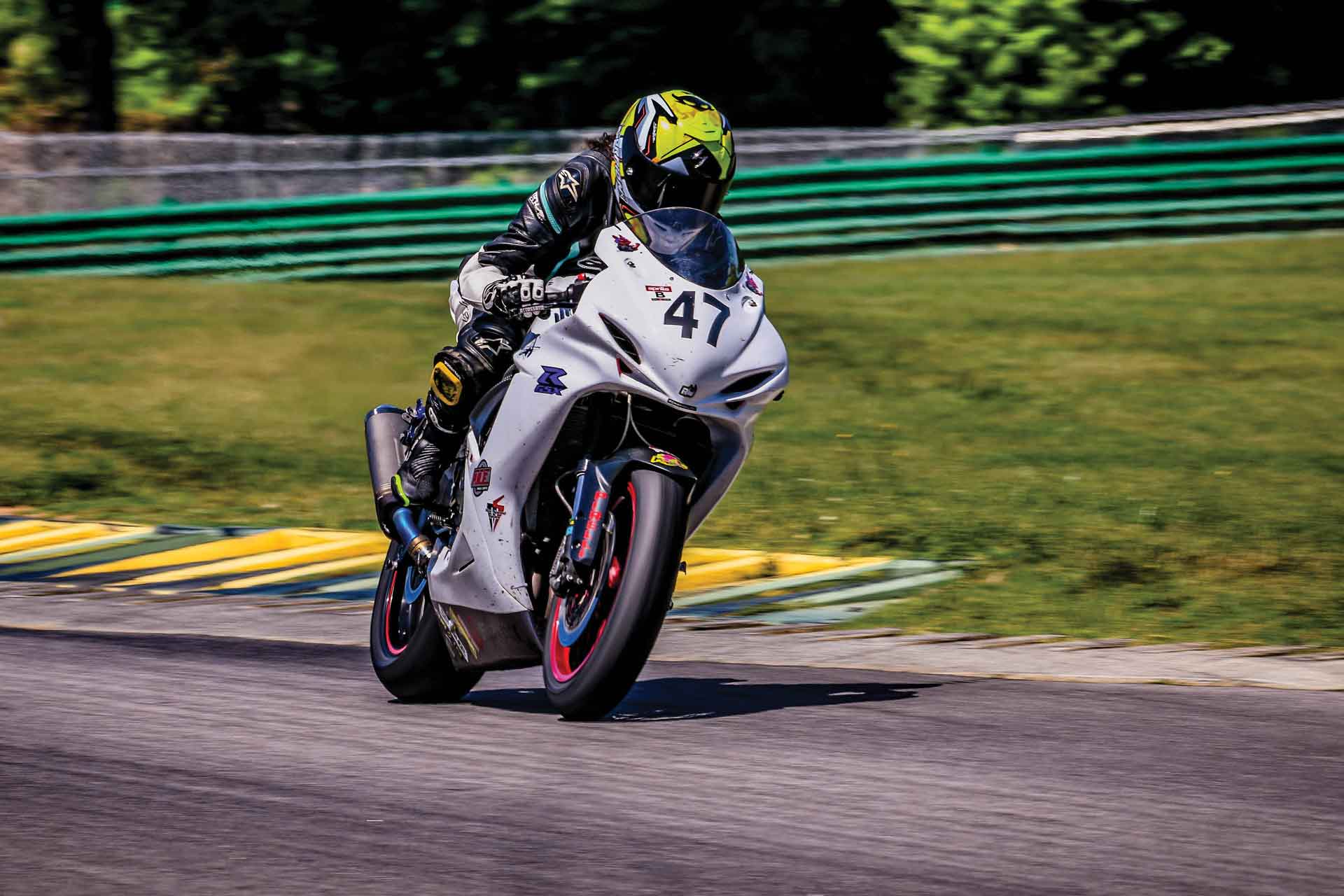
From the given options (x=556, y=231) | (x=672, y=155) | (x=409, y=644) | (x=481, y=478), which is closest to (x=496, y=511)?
(x=481, y=478)

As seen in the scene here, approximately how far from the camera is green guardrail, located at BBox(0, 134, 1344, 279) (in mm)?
21250

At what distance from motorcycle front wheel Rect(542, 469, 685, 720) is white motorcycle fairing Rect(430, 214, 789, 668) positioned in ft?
0.67

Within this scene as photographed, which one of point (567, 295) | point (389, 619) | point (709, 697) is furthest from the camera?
point (389, 619)

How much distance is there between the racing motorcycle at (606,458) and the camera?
18.2 feet

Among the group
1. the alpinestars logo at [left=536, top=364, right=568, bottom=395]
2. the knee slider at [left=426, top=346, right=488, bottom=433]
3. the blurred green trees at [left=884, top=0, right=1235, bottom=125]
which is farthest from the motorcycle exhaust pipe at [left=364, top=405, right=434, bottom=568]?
the blurred green trees at [left=884, top=0, right=1235, bottom=125]

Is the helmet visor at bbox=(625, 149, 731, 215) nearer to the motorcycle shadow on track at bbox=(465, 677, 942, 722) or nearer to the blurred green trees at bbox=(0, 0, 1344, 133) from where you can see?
the motorcycle shadow on track at bbox=(465, 677, 942, 722)

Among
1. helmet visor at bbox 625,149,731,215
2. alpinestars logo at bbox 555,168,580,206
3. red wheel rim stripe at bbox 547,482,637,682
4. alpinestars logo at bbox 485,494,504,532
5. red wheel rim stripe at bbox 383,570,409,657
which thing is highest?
helmet visor at bbox 625,149,731,215

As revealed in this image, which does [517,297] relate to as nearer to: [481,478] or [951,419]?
[481,478]

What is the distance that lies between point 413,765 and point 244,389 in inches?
421

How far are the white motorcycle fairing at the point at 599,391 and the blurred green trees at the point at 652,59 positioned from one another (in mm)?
18797

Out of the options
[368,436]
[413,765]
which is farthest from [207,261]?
[413,765]

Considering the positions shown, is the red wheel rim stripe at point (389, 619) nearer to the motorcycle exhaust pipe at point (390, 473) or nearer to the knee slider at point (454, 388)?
the motorcycle exhaust pipe at point (390, 473)

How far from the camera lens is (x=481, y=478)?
244 inches

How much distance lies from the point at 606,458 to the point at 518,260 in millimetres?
936
